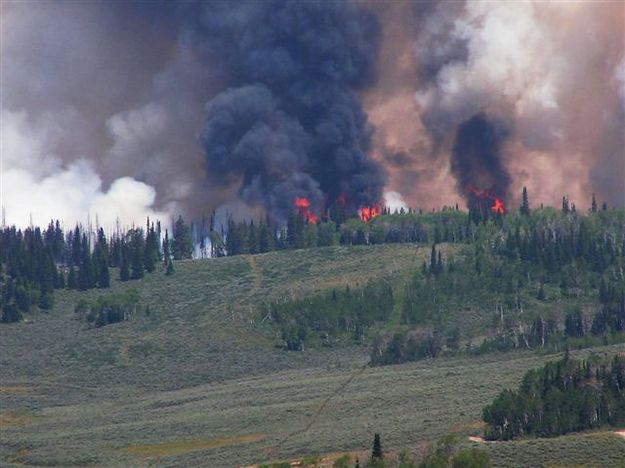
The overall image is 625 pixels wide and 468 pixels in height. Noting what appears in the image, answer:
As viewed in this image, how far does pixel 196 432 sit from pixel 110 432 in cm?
1293

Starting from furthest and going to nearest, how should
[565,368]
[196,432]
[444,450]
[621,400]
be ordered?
[196,432]
[565,368]
[621,400]
[444,450]

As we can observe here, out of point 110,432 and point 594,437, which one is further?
point 110,432

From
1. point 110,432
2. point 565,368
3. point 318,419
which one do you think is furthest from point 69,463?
point 565,368

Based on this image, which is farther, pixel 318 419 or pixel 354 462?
pixel 318 419

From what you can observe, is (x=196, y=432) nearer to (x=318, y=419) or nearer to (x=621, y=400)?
(x=318, y=419)

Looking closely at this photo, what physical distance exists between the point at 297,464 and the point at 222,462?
43.1 ft

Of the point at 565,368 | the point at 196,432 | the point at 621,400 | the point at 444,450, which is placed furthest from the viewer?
the point at 196,432

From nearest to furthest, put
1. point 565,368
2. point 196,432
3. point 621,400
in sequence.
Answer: point 621,400
point 565,368
point 196,432

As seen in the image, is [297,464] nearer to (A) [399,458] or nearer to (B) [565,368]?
(A) [399,458]

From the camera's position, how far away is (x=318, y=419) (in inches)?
7623

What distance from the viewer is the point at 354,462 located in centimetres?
15438

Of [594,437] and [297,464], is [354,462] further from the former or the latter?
[594,437]

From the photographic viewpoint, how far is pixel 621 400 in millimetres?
167000

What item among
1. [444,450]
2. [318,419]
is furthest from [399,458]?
[318,419]
